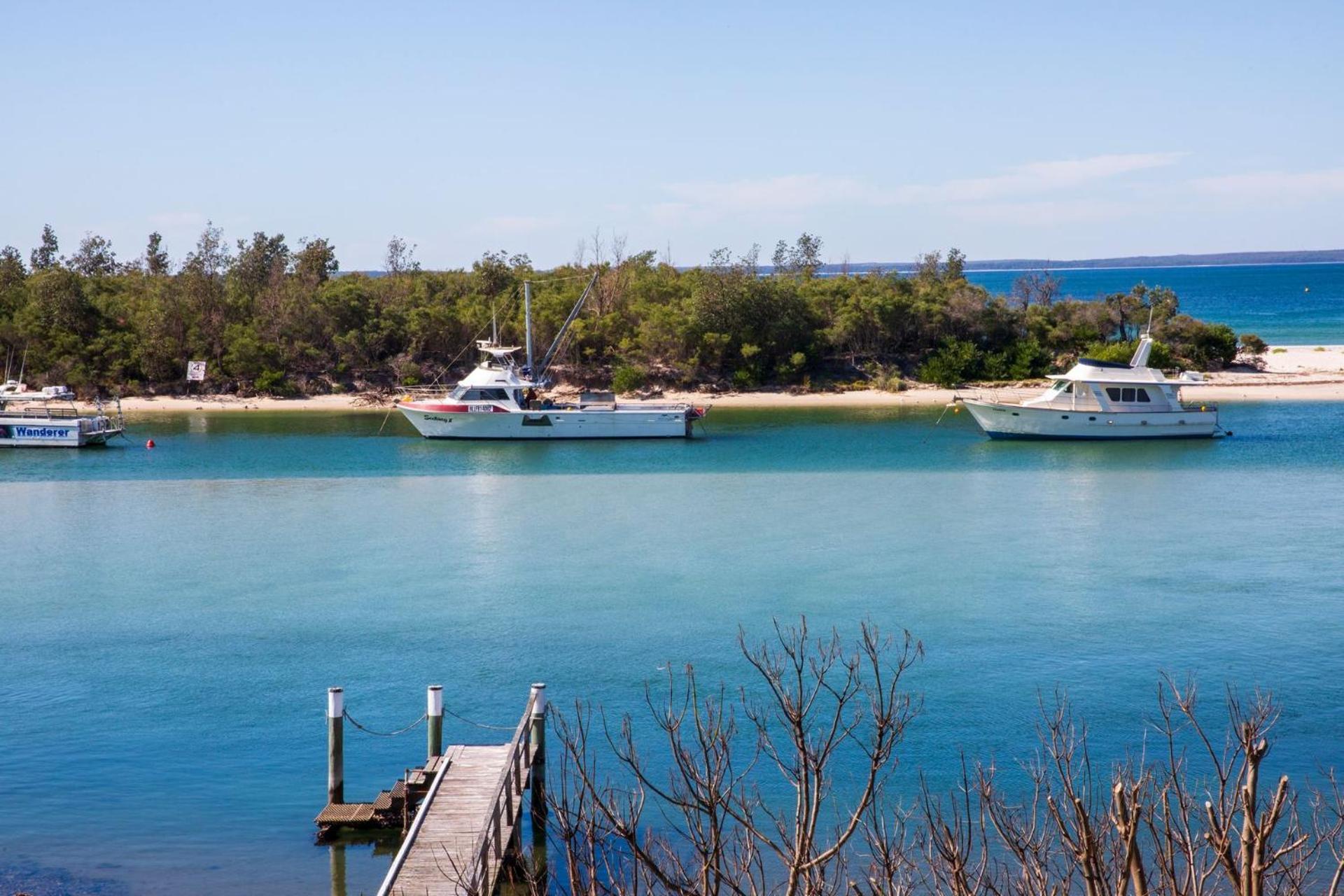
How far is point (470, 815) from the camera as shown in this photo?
44.8 ft

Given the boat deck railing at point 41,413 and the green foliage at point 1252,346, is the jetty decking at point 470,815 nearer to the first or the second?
the boat deck railing at point 41,413

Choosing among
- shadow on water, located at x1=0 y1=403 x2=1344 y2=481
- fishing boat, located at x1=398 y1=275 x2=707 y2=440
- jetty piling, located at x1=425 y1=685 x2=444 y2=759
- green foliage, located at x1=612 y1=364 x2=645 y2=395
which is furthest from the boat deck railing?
jetty piling, located at x1=425 y1=685 x2=444 y2=759

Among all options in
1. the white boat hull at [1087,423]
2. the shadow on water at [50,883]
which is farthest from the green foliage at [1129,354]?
the shadow on water at [50,883]

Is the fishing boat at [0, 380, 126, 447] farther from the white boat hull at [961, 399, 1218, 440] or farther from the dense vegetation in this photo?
the white boat hull at [961, 399, 1218, 440]

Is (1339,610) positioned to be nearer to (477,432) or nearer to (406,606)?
(406,606)

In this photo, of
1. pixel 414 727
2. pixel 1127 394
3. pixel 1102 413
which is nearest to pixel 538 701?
pixel 414 727

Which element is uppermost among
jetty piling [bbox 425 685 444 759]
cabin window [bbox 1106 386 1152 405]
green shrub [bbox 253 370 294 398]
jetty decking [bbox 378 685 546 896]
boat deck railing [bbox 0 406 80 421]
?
green shrub [bbox 253 370 294 398]

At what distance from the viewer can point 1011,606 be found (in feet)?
82.0

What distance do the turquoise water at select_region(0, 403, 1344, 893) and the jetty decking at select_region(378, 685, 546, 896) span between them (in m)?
1.35

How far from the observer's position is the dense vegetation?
220 feet

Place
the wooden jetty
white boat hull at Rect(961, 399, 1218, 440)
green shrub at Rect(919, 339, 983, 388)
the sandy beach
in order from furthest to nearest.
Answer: green shrub at Rect(919, 339, 983, 388)
the sandy beach
white boat hull at Rect(961, 399, 1218, 440)
the wooden jetty

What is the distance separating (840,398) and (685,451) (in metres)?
18.2

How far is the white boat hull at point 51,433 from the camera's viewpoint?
50000mm

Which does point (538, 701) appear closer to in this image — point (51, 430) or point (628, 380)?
point (51, 430)
